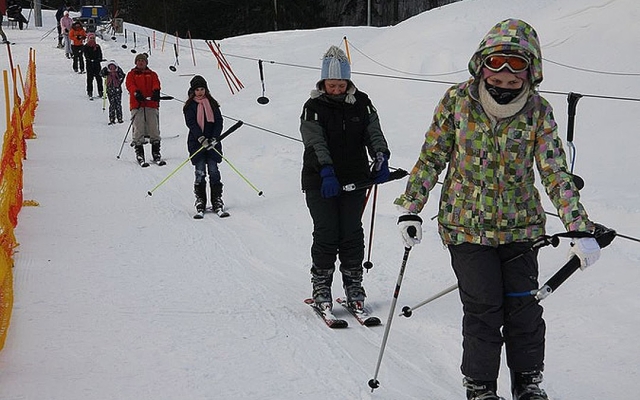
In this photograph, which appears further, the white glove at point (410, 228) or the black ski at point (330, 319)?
the black ski at point (330, 319)

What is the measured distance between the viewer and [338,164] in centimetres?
537

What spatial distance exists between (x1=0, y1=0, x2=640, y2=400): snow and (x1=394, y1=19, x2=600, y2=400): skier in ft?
2.27

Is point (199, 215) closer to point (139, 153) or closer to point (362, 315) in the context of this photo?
point (139, 153)

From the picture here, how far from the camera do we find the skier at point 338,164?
5.23 metres

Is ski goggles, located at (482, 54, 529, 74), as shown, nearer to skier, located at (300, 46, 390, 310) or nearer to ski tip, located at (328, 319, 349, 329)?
skier, located at (300, 46, 390, 310)

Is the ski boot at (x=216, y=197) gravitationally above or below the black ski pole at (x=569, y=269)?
below

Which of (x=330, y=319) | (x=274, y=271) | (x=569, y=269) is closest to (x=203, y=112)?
(x=274, y=271)

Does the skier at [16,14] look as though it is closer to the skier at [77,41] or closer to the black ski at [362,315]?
the skier at [77,41]

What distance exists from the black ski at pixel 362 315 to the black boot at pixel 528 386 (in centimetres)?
177

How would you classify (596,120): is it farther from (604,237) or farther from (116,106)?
(116,106)

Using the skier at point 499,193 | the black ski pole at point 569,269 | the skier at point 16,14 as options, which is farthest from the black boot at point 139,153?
the skier at point 16,14

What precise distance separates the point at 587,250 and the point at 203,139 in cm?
646

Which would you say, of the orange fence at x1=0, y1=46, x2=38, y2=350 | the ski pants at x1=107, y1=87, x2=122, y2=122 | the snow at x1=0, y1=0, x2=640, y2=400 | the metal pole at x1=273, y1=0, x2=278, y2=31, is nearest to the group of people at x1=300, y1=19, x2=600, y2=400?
the snow at x1=0, y1=0, x2=640, y2=400

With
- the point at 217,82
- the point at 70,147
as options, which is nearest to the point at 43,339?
the point at 70,147
